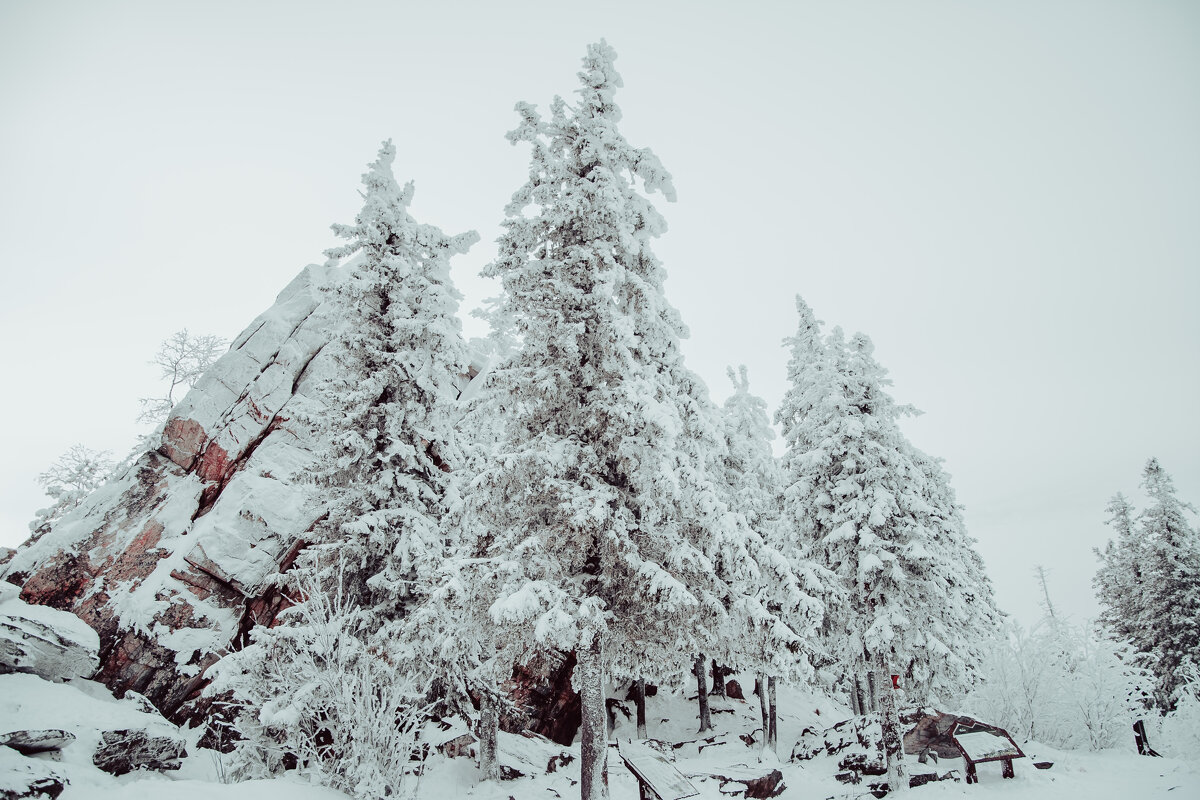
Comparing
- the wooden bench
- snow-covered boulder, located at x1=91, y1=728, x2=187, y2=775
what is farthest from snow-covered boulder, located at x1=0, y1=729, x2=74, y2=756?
the wooden bench

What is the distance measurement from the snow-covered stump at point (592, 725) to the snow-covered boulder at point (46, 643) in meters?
16.1

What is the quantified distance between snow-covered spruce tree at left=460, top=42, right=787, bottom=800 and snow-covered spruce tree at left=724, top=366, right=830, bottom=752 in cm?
114

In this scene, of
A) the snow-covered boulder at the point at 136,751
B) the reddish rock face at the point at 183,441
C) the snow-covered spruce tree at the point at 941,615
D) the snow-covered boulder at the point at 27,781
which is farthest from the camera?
the reddish rock face at the point at 183,441

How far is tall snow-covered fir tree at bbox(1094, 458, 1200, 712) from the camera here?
2400cm

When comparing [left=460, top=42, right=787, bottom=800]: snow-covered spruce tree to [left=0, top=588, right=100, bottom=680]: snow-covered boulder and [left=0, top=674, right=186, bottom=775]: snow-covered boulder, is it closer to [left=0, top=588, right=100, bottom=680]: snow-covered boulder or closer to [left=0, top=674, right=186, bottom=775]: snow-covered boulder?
[left=0, top=674, right=186, bottom=775]: snow-covered boulder

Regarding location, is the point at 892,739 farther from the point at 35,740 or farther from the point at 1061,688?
the point at 35,740

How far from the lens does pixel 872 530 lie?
1653cm

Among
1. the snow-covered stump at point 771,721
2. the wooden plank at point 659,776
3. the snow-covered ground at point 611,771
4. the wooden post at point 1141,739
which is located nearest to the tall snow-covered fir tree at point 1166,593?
the wooden post at point 1141,739

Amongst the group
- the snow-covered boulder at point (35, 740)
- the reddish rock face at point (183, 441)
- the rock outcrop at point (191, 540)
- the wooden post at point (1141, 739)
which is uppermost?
the reddish rock face at point (183, 441)

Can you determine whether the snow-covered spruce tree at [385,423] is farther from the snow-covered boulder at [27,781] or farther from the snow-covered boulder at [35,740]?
the snow-covered boulder at [27,781]

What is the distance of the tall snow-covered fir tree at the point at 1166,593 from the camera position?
78.7 ft

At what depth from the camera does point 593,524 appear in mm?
10117

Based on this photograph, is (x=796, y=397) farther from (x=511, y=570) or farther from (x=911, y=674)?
(x=511, y=570)

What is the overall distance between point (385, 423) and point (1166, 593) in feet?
116
